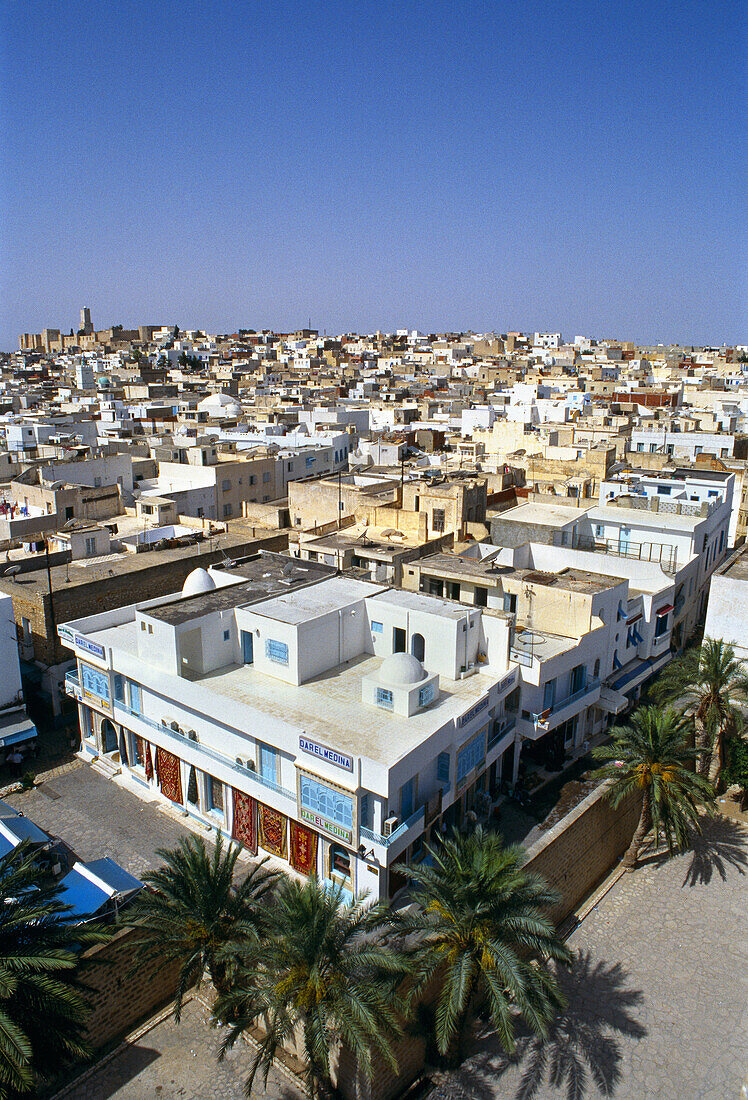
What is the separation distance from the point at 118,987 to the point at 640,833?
35.3ft

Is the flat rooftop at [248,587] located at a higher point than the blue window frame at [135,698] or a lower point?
higher

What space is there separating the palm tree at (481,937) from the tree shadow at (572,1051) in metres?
0.58

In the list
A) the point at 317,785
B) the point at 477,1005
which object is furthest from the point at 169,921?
the point at 477,1005

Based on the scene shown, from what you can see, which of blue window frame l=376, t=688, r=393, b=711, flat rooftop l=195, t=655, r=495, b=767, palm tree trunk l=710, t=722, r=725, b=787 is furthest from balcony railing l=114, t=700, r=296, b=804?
palm tree trunk l=710, t=722, r=725, b=787

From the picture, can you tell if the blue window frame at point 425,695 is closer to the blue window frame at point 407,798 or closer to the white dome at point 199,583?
the blue window frame at point 407,798

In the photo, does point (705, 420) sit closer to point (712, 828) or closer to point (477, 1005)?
point (712, 828)

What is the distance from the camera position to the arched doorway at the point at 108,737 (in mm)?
20188

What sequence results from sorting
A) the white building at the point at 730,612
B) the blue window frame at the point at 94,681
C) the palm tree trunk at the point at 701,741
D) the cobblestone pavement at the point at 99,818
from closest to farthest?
the cobblestone pavement at the point at 99,818, the palm tree trunk at the point at 701,741, the blue window frame at the point at 94,681, the white building at the point at 730,612

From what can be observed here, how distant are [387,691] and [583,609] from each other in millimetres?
7113

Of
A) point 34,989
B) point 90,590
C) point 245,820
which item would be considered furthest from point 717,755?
point 90,590

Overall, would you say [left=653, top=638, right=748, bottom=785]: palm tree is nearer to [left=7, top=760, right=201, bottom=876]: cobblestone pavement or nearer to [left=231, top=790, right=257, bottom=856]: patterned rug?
[left=231, top=790, right=257, bottom=856]: patterned rug

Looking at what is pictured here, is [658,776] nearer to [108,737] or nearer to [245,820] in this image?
[245,820]

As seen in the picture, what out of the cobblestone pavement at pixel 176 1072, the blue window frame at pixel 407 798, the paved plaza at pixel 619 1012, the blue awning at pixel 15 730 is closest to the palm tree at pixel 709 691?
the paved plaza at pixel 619 1012

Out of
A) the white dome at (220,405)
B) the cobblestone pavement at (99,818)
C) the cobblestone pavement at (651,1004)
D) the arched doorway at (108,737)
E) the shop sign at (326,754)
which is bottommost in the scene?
the cobblestone pavement at (651,1004)
